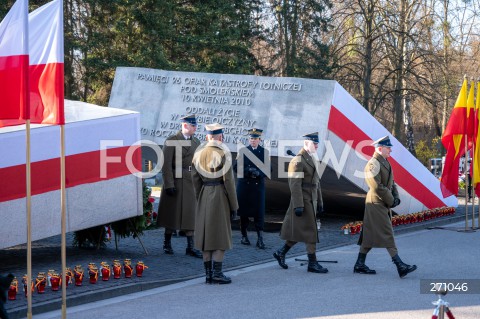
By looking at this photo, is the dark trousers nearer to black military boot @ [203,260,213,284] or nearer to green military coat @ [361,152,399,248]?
green military coat @ [361,152,399,248]

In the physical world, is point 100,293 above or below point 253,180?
below

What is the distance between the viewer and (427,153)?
3703 cm

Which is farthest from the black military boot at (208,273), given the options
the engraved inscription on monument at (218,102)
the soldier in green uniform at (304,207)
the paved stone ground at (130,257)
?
the engraved inscription on monument at (218,102)

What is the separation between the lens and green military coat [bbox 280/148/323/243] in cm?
1052

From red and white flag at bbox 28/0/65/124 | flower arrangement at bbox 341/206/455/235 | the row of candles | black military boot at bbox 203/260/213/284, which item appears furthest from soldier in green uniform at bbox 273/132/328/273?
flower arrangement at bbox 341/206/455/235

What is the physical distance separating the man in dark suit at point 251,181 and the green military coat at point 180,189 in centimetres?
167

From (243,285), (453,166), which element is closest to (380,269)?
(243,285)

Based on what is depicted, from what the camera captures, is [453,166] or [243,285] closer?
[243,285]

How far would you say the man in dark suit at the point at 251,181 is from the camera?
12938 millimetres

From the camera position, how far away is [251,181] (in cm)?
1306

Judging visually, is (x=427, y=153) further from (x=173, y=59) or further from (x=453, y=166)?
(x=453, y=166)

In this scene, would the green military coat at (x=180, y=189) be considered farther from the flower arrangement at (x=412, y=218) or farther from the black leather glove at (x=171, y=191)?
the flower arrangement at (x=412, y=218)

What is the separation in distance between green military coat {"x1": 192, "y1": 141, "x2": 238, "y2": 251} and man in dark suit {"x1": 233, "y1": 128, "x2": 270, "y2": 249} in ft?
10.3

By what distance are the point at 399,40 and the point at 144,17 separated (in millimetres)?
12367
